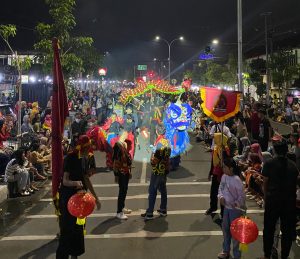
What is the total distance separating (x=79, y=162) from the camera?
18.7 ft

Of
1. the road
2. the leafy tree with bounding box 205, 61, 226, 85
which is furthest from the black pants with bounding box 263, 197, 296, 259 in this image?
the leafy tree with bounding box 205, 61, 226, 85

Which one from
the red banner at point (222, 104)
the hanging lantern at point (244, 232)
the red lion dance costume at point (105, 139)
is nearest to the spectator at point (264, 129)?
the red lion dance costume at point (105, 139)

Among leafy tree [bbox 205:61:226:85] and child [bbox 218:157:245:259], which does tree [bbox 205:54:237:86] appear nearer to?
leafy tree [bbox 205:61:226:85]

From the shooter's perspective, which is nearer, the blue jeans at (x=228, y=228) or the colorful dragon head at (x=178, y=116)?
the blue jeans at (x=228, y=228)

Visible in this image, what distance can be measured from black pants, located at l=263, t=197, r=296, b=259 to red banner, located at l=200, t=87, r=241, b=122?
8.53 feet

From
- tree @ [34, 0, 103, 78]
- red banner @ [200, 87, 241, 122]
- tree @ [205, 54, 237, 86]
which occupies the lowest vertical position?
red banner @ [200, 87, 241, 122]

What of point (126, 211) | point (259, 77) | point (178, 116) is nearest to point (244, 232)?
point (126, 211)

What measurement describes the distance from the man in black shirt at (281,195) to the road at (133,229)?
602mm

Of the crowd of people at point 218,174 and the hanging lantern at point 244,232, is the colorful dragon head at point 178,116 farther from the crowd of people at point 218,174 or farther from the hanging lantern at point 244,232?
the hanging lantern at point 244,232

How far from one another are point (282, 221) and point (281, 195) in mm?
407

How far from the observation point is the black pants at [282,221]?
5.91 metres

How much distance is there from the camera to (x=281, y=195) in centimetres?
587

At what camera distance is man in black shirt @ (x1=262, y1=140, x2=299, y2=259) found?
5.88 meters

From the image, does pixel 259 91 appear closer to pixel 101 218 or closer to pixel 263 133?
pixel 263 133
